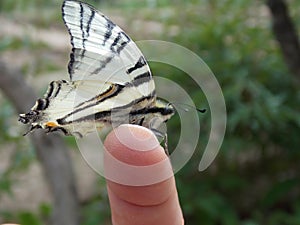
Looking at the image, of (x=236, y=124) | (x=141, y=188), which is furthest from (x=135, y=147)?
(x=236, y=124)

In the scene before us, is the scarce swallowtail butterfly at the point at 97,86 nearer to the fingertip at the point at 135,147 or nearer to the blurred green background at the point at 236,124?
the fingertip at the point at 135,147

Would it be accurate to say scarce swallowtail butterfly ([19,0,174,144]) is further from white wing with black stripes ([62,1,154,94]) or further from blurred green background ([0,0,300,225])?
blurred green background ([0,0,300,225])

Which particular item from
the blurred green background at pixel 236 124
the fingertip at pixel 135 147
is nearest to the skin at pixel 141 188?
the fingertip at pixel 135 147

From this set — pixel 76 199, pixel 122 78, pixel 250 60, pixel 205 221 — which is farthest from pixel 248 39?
pixel 122 78

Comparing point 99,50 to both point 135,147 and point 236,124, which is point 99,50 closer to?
point 135,147

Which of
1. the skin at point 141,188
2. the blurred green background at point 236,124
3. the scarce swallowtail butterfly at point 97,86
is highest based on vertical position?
the scarce swallowtail butterfly at point 97,86

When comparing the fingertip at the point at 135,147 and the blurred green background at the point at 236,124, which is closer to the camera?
the fingertip at the point at 135,147

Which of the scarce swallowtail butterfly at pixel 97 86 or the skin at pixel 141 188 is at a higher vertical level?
the scarce swallowtail butterfly at pixel 97 86
